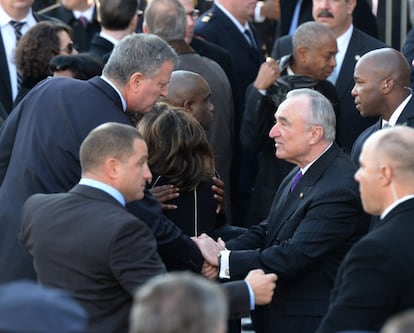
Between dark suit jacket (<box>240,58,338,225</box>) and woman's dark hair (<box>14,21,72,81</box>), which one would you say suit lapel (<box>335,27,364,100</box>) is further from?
woman's dark hair (<box>14,21,72,81</box>)

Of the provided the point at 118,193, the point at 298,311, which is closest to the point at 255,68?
the point at 298,311

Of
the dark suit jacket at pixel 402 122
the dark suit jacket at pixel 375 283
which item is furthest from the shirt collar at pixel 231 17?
the dark suit jacket at pixel 375 283

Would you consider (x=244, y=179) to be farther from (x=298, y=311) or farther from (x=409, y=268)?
(x=409, y=268)

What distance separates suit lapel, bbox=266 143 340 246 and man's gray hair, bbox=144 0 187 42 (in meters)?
2.38

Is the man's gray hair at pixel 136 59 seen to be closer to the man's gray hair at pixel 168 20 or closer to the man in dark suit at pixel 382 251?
the man in dark suit at pixel 382 251

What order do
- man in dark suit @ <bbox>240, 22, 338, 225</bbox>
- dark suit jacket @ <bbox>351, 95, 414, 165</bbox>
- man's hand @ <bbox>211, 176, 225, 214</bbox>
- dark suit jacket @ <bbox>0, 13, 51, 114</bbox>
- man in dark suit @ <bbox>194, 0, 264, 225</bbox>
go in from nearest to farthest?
man's hand @ <bbox>211, 176, 225, 214</bbox>, dark suit jacket @ <bbox>351, 95, 414, 165</bbox>, man in dark suit @ <bbox>240, 22, 338, 225</bbox>, dark suit jacket @ <bbox>0, 13, 51, 114</bbox>, man in dark suit @ <bbox>194, 0, 264, 225</bbox>

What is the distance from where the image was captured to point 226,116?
8.63m

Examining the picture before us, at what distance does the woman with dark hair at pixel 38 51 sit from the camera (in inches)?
318

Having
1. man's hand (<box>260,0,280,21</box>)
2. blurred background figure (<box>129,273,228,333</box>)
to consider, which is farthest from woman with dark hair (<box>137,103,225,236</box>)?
man's hand (<box>260,0,280,21</box>)

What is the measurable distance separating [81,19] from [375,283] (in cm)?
681

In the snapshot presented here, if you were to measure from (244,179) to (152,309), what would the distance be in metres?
6.58

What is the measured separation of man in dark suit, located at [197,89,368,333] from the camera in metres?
5.95

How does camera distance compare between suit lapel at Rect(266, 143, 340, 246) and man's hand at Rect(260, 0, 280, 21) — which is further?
man's hand at Rect(260, 0, 280, 21)

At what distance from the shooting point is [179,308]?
3252 mm
